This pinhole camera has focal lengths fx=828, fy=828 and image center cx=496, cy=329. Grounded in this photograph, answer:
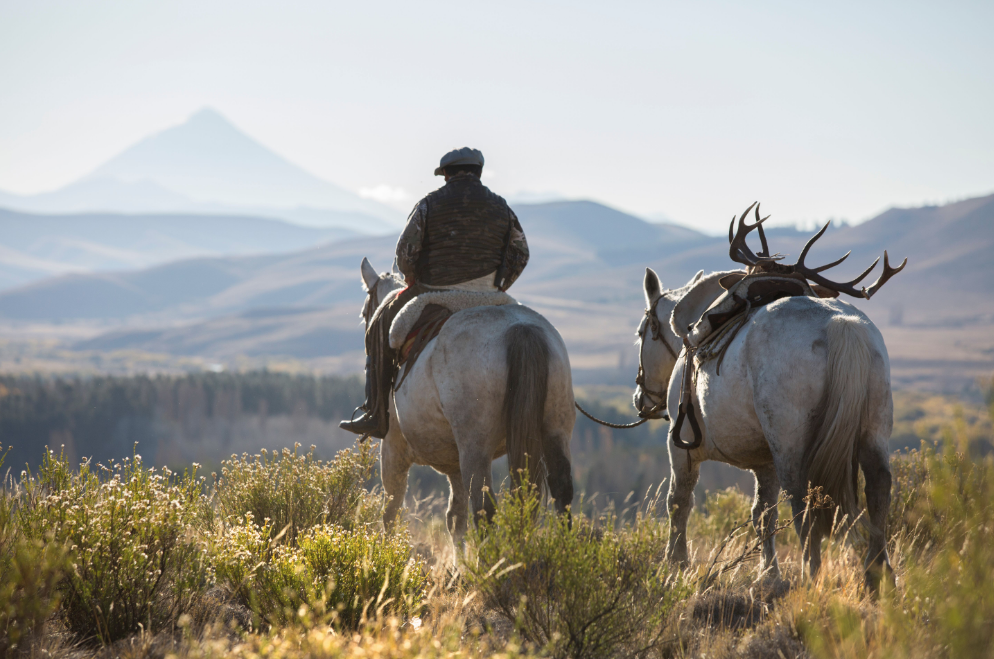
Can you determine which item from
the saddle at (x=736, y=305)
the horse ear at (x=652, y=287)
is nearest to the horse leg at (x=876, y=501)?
the saddle at (x=736, y=305)

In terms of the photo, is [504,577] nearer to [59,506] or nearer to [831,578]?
[831,578]

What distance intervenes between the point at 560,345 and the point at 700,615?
2.10 metres

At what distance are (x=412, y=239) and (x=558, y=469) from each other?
7.71 ft

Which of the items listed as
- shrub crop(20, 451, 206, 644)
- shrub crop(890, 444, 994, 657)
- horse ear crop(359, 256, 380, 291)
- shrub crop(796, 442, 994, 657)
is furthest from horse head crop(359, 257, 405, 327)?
shrub crop(890, 444, 994, 657)

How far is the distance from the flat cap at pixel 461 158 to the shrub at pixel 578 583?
3.54 m

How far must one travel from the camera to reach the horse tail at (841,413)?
15.7 feet

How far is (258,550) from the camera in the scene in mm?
5152

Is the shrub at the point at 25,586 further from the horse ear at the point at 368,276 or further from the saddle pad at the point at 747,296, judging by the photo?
the horse ear at the point at 368,276

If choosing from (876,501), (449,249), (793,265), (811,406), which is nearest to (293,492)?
(449,249)

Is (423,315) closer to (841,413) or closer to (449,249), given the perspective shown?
(449,249)

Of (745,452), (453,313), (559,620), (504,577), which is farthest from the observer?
(453,313)

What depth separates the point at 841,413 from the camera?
15.7ft

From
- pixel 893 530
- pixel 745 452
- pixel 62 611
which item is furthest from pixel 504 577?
pixel 893 530

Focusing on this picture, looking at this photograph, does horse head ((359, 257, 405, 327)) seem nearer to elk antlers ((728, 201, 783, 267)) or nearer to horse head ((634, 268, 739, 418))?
horse head ((634, 268, 739, 418))
